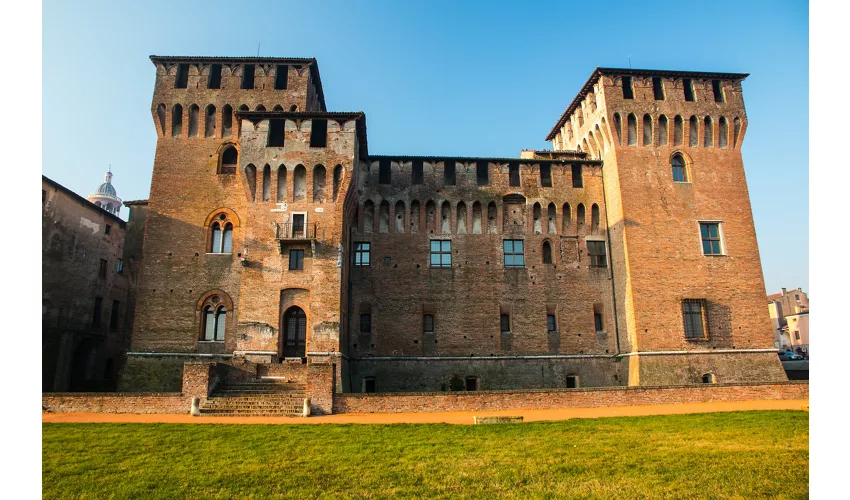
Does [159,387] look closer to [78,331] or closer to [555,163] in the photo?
[78,331]

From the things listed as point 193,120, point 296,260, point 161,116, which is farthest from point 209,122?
point 296,260

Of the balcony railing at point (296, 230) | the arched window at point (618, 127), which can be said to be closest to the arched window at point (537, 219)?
the arched window at point (618, 127)

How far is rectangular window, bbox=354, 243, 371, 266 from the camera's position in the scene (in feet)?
98.8

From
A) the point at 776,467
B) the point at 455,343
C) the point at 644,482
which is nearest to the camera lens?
the point at 644,482

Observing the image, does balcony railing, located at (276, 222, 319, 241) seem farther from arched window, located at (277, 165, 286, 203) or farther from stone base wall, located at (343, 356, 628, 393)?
stone base wall, located at (343, 356, 628, 393)

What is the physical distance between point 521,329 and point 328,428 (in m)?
16.1

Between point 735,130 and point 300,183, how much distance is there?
81.7 feet

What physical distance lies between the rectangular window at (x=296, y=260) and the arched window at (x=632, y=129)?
63.3ft

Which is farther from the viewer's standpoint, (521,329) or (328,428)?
(521,329)

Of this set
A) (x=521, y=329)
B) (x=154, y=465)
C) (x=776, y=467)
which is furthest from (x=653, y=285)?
(x=154, y=465)

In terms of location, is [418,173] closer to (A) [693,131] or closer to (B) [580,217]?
(B) [580,217]

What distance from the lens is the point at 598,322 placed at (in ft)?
98.6

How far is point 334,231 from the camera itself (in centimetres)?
2566

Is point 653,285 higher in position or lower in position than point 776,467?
higher
